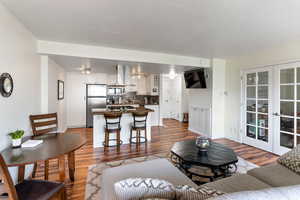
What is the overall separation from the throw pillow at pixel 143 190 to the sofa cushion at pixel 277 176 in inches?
50.0

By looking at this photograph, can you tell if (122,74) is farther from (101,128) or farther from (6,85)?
(6,85)

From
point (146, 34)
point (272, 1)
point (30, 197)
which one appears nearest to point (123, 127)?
point (146, 34)

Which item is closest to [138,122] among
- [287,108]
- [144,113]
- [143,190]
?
[144,113]

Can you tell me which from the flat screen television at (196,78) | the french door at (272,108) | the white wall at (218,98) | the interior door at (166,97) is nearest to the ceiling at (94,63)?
the flat screen television at (196,78)

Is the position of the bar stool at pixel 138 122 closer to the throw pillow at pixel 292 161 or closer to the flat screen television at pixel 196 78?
the flat screen television at pixel 196 78

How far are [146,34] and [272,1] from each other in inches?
70.2

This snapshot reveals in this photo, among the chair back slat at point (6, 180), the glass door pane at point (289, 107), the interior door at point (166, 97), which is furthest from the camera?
the interior door at point (166, 97)

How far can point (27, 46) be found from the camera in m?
2.48

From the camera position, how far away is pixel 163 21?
218 centimetres

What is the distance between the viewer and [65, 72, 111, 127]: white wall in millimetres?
5832

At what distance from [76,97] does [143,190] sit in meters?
5.83

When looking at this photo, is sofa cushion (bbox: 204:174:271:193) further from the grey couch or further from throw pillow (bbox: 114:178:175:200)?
throw pillow (bbox: 114:178:175:200)

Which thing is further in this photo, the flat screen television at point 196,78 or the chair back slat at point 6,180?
the flat screen television at point 196,78

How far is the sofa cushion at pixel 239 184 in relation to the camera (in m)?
1.36
